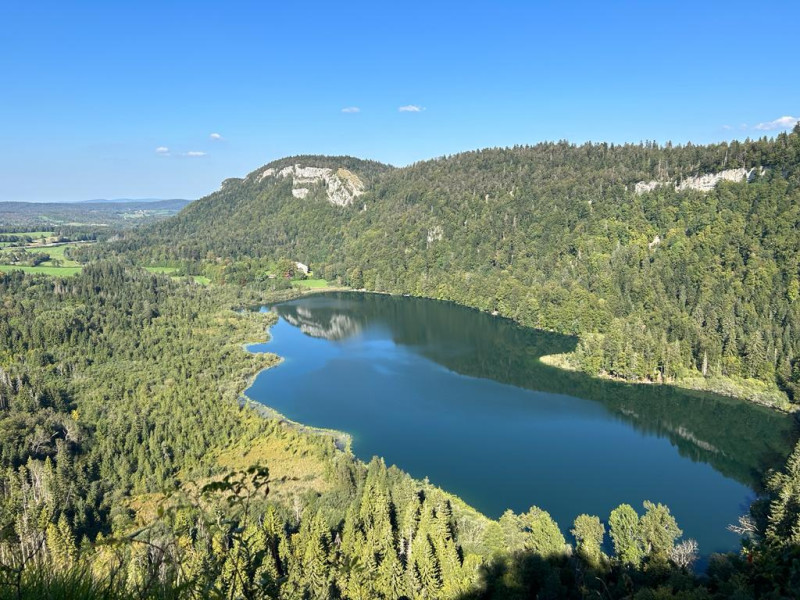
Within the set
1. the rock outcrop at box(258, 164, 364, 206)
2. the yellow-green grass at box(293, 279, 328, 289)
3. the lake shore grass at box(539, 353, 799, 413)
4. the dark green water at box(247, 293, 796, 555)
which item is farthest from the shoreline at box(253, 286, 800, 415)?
the rock outcrop at box(258, 164, 364, 206)

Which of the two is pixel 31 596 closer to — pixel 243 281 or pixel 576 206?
pixel 576 206

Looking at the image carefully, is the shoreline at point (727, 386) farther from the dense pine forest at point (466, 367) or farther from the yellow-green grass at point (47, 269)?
the yellow-green grass at point (47, 269)

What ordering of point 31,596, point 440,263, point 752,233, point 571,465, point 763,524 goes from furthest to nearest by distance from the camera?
point 440,263
point 752,233
point 571,465
point 763,524
point 31,596

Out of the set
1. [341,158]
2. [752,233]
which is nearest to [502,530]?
[752,233]

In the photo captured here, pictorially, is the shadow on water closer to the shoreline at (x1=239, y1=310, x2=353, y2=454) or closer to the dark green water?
the dark green water

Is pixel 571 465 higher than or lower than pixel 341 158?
lower

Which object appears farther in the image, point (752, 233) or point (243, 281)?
point (243, 281)
